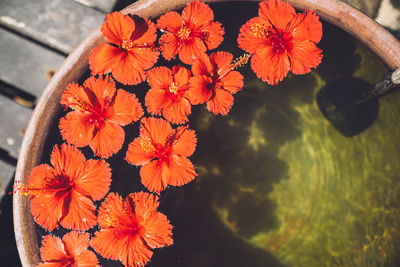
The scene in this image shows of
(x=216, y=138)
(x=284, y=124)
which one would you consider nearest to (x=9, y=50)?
(x=216, y=138)

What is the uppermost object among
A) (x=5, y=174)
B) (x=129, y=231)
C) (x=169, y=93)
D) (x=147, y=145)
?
(x=169, y=93)

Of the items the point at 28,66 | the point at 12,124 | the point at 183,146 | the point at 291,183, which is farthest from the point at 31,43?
the point at 291,183

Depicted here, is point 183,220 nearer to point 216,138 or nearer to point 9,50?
point 216,138

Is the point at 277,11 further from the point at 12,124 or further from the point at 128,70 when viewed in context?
the point at 12,124

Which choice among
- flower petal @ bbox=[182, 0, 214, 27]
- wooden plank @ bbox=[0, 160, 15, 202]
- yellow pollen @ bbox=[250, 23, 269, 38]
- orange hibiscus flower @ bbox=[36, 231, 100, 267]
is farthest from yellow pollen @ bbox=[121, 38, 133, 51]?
wooden plank @ bbox=[0, 160, 15, 202]

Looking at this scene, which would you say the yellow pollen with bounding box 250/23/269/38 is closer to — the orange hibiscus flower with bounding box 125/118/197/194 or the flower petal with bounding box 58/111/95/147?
the orange hibiscus flower with bounding box 125/118/197/194
